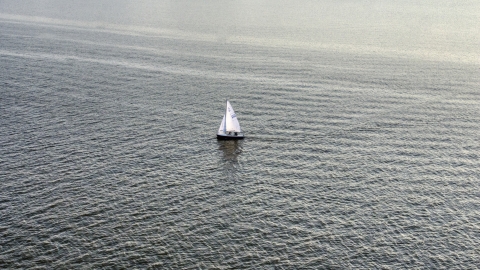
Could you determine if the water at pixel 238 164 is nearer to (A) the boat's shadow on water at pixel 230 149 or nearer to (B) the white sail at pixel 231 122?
(A) the boat's shadow on water at pixel 230 149

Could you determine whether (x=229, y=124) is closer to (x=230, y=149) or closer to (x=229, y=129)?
(x=229, y=129)

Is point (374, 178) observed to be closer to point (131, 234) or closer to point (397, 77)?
point (131, 234)

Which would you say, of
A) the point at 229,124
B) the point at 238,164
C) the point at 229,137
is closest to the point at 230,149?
the point at 229,137

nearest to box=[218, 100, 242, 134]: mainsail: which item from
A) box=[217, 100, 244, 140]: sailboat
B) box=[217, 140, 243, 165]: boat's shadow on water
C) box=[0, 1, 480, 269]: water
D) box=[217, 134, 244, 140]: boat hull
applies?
box=[217, 100, 244, 140]: sailboat

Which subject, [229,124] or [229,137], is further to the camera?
[229,124]

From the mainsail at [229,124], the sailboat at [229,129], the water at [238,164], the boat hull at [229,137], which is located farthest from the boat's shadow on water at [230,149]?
the mainsail at [229,124]

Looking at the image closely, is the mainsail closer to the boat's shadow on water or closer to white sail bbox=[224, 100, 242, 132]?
white sail bbox=[224, 100, 242, 132]

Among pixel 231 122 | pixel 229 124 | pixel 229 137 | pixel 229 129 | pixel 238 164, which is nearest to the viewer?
pixel 238 164
